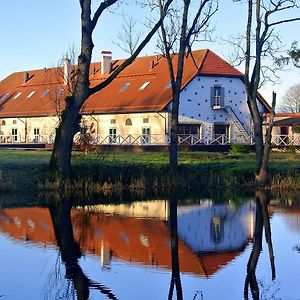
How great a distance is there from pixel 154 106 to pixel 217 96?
21.1ft

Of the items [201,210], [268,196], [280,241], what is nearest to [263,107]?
[268,196]

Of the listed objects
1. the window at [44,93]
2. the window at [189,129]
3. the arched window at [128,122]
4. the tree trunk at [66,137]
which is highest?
the window at [44,93]

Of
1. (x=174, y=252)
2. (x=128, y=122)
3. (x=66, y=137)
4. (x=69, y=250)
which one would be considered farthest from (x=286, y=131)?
(x=69, y=250)

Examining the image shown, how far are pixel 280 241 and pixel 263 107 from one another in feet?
149

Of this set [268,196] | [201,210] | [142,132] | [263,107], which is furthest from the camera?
[263,107]

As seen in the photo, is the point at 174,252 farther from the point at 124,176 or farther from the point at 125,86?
the point at 125,86

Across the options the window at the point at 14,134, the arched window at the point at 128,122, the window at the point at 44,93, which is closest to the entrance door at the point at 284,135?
the arched window at the point at 128,122

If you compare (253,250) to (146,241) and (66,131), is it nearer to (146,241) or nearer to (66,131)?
(146,241)

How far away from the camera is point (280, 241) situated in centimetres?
1569

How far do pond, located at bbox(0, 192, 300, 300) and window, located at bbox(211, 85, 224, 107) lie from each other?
115 ft

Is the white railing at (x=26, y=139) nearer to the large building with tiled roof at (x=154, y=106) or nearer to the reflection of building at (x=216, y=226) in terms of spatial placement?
the large building with tiled roof at (x=154, y=106)

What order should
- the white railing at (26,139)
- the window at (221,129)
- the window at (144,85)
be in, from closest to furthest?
the window at (221,129), the window at (144,85), the white railing at (26,139)

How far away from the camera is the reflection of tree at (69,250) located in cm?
1101

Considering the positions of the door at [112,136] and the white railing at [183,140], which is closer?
the white railing at [183,140]
